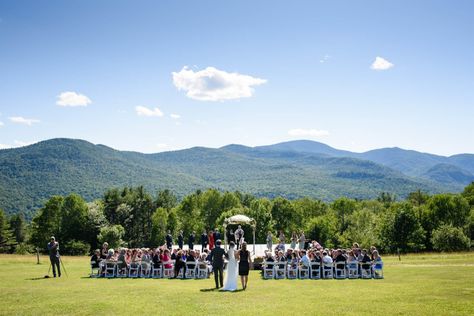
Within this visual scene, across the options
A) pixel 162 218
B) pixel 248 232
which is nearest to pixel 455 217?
pixel 248 232

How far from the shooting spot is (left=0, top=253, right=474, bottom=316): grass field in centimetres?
1137

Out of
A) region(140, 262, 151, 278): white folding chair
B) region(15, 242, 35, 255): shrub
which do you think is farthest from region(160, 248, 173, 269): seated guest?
region(15, 242, 35, 255): shrub

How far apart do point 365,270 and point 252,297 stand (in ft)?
27.4

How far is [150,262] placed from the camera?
21266 mm

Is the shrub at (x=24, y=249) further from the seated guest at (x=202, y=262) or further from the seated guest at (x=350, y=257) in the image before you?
the seated guest at (x=350, y=257)

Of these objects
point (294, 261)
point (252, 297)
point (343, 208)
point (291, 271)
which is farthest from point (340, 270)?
point (343, 208)

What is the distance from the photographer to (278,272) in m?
20.7

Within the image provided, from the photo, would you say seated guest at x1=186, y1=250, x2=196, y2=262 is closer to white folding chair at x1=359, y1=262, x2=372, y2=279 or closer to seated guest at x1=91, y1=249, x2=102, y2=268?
seated guest at x1=91, y1=249, x2=102, y2=268

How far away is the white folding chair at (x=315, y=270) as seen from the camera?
65.4ft

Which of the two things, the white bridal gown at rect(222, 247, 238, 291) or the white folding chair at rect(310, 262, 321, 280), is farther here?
the white folding chair at rect(310, 262, 321, 280)

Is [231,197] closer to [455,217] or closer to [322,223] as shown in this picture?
→ [322,223]

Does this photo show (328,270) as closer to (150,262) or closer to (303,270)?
(303,270)

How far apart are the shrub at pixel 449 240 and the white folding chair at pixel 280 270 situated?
158ft

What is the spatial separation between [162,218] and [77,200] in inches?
689
